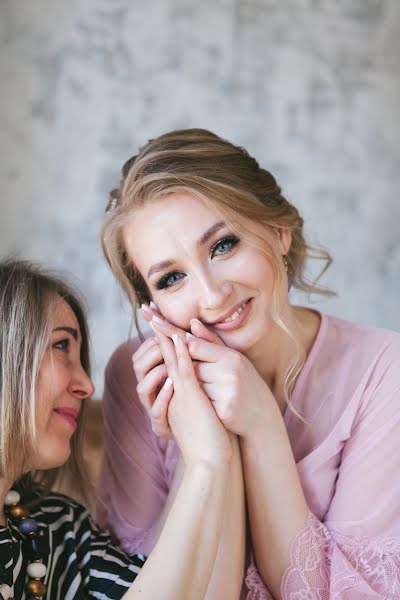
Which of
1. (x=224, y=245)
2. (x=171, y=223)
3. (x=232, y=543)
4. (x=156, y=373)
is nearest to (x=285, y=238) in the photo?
(x=224, y=245)

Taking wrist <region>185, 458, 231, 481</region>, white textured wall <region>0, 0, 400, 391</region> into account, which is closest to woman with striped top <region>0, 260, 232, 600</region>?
wrist <region>185, 458, 231, 481</region>

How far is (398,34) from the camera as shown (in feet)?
7.64

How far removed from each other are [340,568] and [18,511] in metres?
0.66

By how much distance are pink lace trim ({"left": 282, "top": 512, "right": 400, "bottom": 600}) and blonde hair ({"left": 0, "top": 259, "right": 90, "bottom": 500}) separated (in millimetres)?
565

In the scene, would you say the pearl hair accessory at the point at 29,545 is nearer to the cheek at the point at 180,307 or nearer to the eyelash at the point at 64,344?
the eyelash at the point at 64,344

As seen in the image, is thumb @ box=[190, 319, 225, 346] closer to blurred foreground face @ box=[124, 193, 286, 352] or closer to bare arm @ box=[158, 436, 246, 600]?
blurred foreground face @ box=[124, 193, 286, 352]

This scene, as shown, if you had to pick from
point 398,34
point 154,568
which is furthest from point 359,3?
point 154,568

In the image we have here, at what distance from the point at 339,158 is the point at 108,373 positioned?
42.6 inches

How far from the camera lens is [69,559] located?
4.92ft

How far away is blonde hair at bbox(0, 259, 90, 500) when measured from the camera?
141 centimetres

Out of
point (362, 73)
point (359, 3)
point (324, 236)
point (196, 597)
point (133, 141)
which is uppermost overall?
point (359, 3)

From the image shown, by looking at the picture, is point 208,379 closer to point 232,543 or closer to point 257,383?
point 257,383

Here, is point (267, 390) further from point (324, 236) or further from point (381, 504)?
point (324, 236)

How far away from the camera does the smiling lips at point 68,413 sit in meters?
1.51
